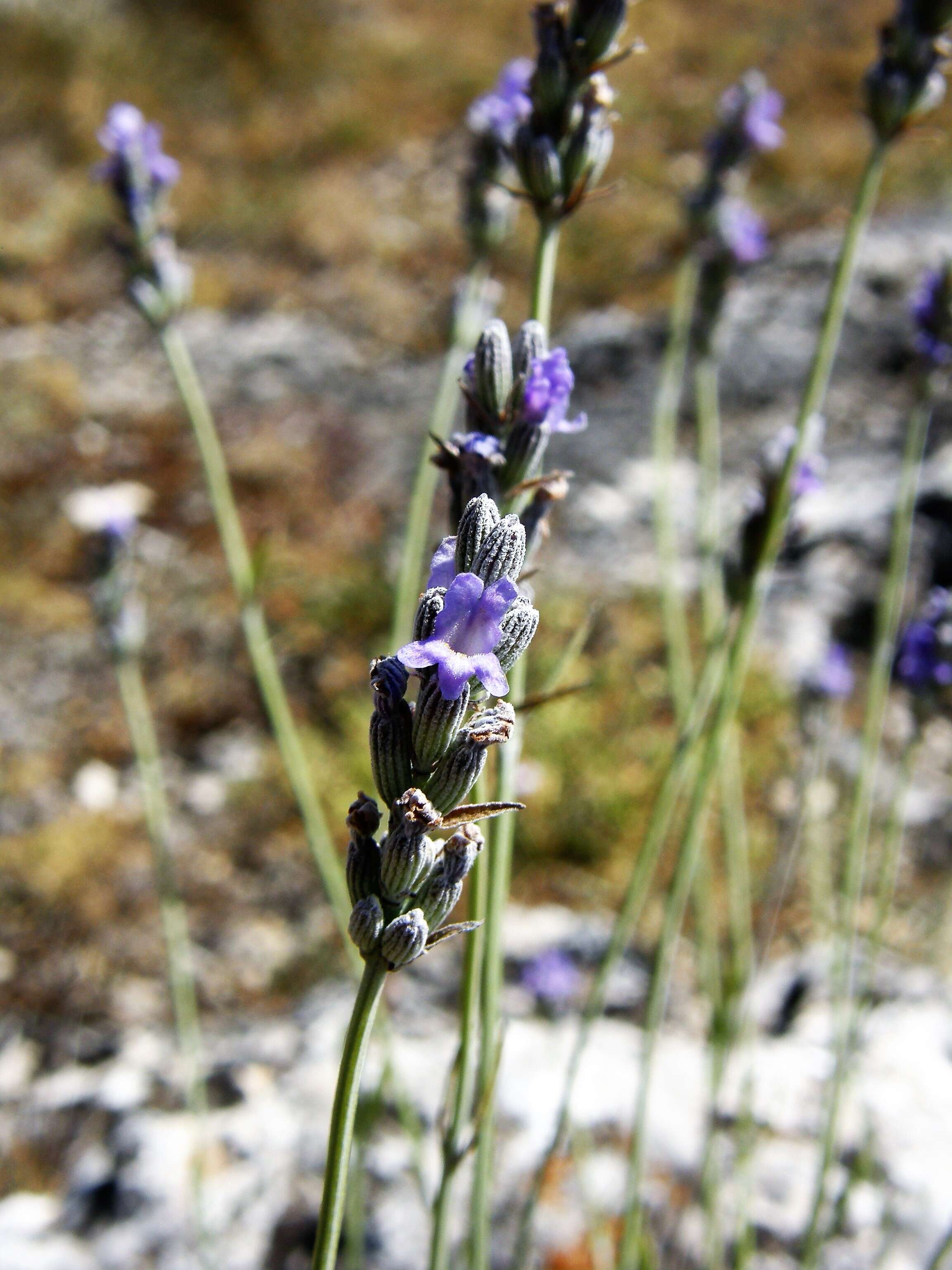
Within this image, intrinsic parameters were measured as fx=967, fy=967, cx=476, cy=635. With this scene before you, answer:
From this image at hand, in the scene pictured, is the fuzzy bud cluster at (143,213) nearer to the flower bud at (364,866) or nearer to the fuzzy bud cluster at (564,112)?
the fuzzy bud cluster at (564,112)

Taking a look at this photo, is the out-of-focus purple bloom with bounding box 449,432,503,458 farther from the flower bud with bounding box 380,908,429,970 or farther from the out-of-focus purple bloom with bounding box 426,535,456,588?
the flower bud with bounding box 380,908,429,970

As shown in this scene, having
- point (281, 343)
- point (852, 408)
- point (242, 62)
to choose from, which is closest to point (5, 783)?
point (281, 343)

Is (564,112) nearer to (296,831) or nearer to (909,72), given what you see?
(909,72)

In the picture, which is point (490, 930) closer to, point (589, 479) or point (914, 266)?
point (589, 479)

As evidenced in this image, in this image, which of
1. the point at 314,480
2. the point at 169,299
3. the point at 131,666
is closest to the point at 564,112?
the point at 169,299

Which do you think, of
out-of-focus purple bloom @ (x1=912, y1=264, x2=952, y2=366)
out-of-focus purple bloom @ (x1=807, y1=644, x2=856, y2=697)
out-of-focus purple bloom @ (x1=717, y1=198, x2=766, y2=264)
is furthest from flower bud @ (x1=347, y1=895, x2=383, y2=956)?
out-of-focus purple bloom @ (x1=717, y1=198, x2=766, y2=264)
